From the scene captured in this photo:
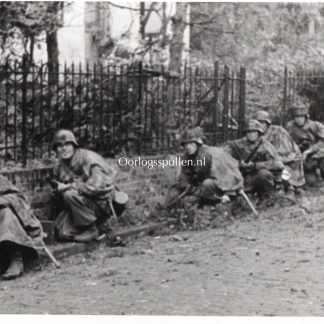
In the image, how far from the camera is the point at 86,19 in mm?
17094

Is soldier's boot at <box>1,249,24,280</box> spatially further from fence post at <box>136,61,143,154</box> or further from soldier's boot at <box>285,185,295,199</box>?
soldier's boot at <box>285,185,295,199</box>

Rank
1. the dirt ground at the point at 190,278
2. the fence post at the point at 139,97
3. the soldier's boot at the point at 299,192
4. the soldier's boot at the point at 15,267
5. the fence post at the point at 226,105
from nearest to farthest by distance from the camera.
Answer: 1. the dirt ground at the point at 190,278
2. the soldier's boot at the point at 15,267
3. the fence post at the point at 139,97
4. the soldier's boot at the point at 299,192
5. the fence post at the point at 226,105

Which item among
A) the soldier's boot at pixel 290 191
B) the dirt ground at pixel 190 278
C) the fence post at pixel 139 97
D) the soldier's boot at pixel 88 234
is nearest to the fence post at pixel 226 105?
the soldier's boot at pixel 290 191

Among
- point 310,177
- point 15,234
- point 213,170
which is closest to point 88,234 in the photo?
point 15,234

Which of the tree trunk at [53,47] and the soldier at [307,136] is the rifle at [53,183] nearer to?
the tree trunk at [53,47]

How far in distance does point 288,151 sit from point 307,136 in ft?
Result: 3.73

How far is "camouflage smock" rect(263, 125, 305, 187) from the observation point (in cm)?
1308

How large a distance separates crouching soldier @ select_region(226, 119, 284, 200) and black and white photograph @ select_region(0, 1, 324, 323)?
0.02m

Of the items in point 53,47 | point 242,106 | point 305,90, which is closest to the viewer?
point 242,106

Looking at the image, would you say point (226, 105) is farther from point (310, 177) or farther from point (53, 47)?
point (53, 47)

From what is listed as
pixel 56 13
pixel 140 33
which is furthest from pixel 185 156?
pixel 140 33

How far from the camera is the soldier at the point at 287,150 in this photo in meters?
13.0

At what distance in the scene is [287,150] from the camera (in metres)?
13.1

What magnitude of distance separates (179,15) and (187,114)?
102 inches
